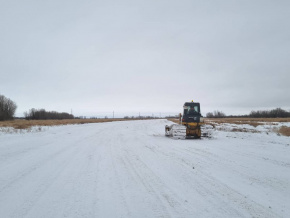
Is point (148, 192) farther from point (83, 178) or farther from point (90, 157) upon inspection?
point (90, 157)

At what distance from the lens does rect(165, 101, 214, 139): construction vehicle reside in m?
15.8

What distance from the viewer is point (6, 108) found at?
57844 mm

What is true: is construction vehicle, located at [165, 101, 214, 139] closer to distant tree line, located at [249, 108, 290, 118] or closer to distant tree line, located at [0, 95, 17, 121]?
distant tree line, located at [0, 95, 17, 121]

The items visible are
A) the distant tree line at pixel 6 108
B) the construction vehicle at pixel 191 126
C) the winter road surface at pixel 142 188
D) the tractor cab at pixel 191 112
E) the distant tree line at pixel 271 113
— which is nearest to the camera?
the winter road surface at pixel 142 188

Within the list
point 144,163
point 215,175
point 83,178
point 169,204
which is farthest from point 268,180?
point 83,178

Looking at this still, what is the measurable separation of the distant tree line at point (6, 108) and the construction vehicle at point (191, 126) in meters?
56.8

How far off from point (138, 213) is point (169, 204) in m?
0.69

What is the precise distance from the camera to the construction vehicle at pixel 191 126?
15828 mm

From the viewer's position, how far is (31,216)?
328 cm

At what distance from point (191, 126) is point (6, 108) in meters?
61.9

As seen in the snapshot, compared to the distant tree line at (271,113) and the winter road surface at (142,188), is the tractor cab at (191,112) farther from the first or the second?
the distant tree line at (271,113)

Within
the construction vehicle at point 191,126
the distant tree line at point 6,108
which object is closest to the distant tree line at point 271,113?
the construction vehicle at point 191,126

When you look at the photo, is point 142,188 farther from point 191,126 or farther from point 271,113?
point 271,113

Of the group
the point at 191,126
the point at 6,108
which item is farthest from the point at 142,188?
the point at 6,108
